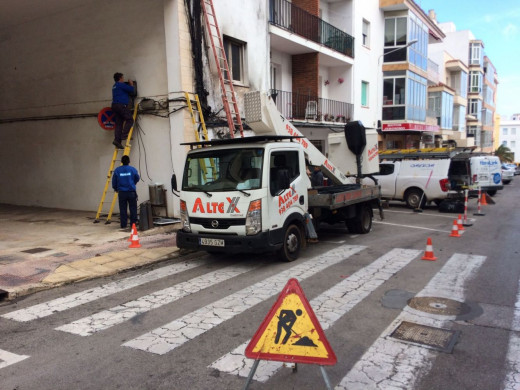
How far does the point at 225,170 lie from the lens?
7.40 meters

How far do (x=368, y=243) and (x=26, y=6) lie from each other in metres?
12.0

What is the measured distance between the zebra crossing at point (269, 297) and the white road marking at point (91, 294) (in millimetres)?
13

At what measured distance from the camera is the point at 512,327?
182 inches

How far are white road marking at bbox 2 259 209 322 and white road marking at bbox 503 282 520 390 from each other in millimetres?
5127

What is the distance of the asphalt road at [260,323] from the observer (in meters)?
3.63

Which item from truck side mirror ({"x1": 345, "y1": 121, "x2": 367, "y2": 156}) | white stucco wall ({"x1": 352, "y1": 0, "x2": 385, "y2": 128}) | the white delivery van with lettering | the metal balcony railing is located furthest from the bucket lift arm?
white stucco wall ({"x1": 352, "y1": 0, "x2": 385, "y2": 128})

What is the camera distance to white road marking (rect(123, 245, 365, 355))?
434 cm

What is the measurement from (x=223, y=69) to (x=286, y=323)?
34.3 ft

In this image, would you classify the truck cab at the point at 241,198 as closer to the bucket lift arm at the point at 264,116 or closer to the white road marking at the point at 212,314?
the white road marking at the point at 212,314

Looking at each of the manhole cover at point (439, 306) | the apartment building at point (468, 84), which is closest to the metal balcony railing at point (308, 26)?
the manhole cover at point (439, 306)

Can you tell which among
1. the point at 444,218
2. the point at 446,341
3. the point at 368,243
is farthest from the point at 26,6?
the point at 444,218

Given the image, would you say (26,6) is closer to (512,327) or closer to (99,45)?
(99,45)

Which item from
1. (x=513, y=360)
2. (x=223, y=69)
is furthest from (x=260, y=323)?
(x=223, y=69)

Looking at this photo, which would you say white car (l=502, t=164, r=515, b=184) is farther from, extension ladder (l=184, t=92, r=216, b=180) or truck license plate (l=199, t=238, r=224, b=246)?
truck license plate (l=199, t=238, r=224, b=246)
